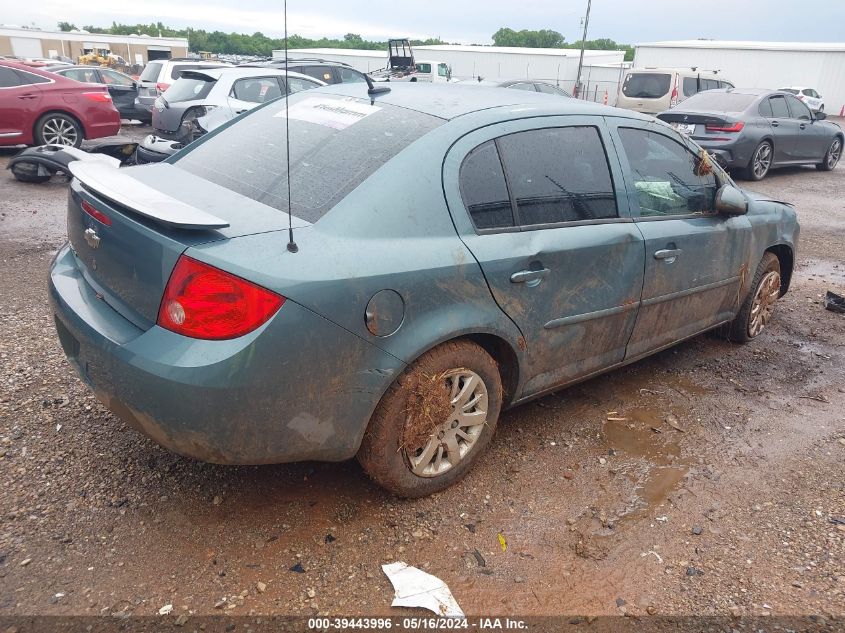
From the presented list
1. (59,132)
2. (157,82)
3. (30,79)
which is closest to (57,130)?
(59,132)

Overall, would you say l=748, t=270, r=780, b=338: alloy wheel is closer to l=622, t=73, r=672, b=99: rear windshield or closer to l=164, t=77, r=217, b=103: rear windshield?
l=164, t=77, r=217, b=103: rear windshield

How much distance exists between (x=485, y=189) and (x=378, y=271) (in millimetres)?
721

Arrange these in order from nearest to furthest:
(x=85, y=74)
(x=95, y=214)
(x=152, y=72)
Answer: (x=95, y=214) < (x=85, y=74) < (x=152, y=72)

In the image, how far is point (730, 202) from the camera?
12.4 ft

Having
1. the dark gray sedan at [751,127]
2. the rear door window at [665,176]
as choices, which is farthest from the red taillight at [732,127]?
the rear door window at [665,176]

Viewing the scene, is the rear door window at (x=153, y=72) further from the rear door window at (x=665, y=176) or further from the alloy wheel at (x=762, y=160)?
the rear door window at (x=665, y=176)

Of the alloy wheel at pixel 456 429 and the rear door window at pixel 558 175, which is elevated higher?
the rear door window at pixel 558 175

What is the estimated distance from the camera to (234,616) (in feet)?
7.23

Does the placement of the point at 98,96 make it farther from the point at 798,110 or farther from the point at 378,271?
the point at 798,110

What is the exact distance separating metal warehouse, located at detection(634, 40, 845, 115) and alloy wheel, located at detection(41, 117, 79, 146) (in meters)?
32.3

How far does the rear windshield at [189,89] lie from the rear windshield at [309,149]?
752 cm

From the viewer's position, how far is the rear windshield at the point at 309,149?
2.63m

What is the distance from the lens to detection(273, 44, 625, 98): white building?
3494 cm

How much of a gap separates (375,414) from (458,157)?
111cm
